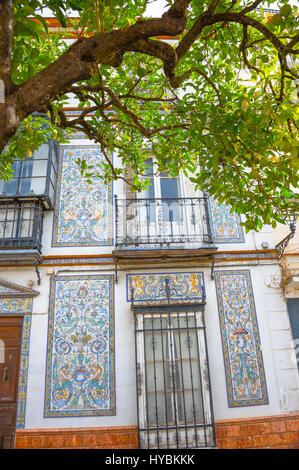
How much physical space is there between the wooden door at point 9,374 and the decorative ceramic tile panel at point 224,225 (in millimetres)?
3651

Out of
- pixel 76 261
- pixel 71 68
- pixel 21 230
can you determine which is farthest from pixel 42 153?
pixel 71 68

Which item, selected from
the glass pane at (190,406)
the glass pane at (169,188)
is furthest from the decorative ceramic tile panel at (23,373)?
the glass pane at (169,188)

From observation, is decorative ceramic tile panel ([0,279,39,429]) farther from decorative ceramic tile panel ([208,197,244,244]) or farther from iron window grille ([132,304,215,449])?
decorative ceramic tile panel ([208,197,244,244])

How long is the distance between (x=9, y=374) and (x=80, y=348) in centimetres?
116

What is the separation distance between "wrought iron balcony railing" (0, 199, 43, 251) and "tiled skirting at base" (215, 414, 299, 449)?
406 cm

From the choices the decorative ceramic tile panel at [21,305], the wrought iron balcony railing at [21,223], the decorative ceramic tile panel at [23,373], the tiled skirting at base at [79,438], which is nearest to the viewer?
the tiled skirting at base at [79,438]

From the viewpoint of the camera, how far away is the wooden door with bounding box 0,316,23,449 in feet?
17.3

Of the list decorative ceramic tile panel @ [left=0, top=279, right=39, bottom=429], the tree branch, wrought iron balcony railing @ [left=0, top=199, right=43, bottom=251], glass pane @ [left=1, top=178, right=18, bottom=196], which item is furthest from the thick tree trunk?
decorative ceramic tile panel @ [left=0, top=279, right=39, bottom=429]

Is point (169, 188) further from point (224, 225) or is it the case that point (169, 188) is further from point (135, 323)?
point (135, 323)

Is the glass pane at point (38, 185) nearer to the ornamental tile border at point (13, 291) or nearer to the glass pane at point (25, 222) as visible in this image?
the glass pane at point (25, 222)

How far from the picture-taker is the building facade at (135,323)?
5312mm

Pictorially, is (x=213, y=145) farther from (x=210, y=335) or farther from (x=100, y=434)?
(x=100, y=434)

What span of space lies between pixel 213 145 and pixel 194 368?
3690 mm

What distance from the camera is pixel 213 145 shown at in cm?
340
